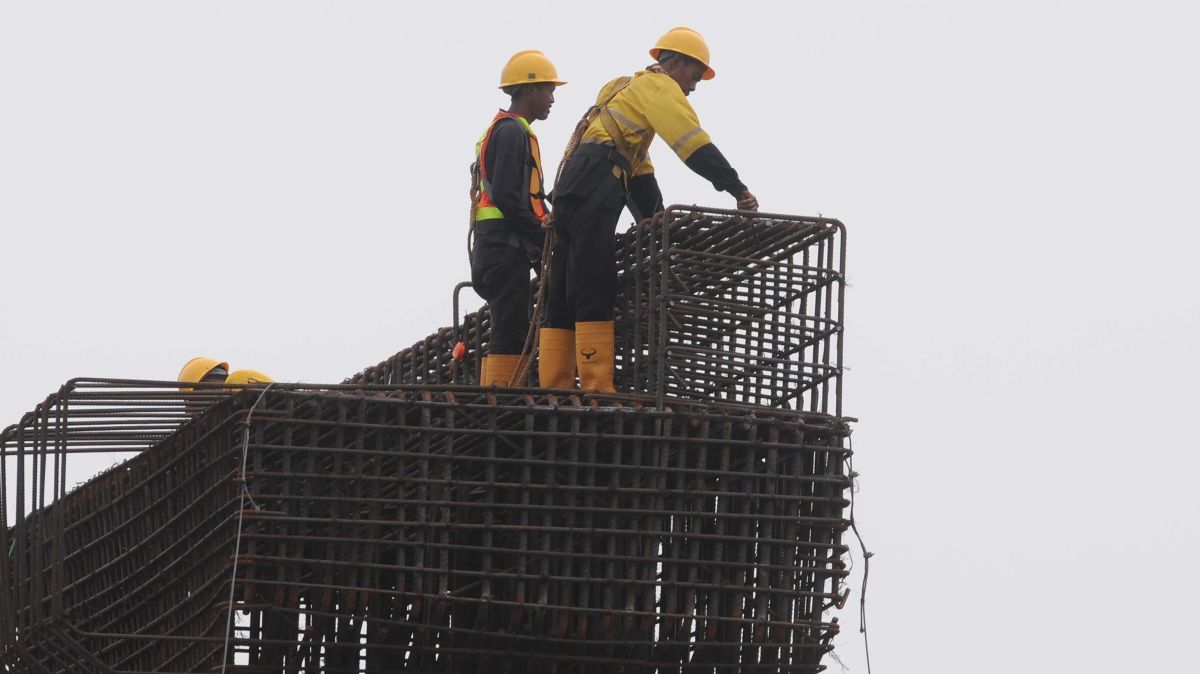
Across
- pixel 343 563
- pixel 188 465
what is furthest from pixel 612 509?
pixel 188 465

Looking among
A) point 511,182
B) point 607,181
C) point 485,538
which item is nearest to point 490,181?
point 511,182

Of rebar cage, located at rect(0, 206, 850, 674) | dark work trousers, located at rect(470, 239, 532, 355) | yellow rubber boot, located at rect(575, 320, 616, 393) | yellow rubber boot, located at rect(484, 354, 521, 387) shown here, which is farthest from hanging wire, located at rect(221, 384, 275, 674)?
dark work trousers, located at rect(470, 239, 532, 355)

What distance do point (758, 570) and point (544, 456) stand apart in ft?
7.90

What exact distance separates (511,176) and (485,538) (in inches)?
179

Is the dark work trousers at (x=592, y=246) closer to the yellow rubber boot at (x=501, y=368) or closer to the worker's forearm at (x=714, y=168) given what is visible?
the worker's forearm at (x=714, y=168)

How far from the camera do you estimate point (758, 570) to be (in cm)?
2456

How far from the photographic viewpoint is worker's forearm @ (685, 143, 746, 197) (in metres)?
24.9

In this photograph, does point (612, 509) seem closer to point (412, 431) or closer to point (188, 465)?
point (412, 431)

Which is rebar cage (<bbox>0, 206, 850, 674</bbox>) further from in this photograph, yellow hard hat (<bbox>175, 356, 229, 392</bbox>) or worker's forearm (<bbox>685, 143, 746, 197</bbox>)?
yellow hard hat (<bbox>175, 356, 229, 392</bbox>)

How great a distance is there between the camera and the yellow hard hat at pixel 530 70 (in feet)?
A: 90.2

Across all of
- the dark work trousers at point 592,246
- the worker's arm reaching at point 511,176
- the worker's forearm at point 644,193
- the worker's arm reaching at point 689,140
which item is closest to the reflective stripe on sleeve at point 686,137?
the worker's arm reaching at point 689,140

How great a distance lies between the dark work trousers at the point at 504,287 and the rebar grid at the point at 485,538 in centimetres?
305

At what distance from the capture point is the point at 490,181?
26.8 m

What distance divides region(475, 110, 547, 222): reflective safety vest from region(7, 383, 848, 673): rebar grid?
334cm
